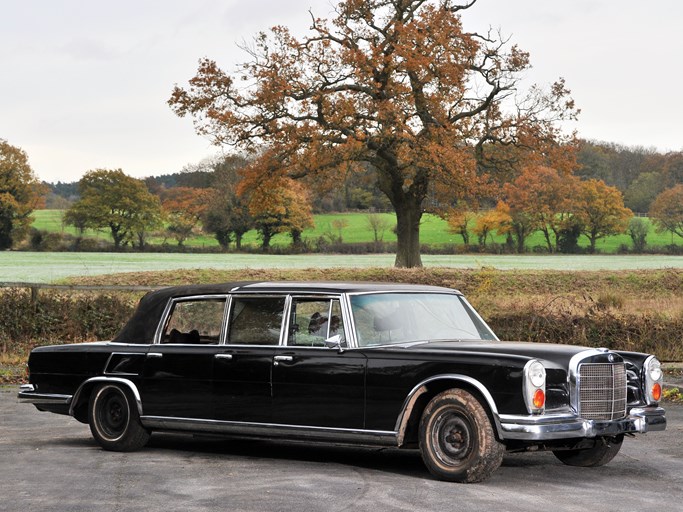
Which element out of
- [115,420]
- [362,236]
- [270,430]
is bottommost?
[115,420]

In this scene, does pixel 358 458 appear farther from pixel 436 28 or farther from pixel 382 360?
pixel 436 28

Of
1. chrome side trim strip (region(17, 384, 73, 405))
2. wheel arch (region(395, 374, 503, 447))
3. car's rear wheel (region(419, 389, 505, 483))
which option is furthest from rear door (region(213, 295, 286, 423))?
chrome side trim strip (region(17, 384, 73, 405))

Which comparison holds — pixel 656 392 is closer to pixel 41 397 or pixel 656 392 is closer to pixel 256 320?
pixel 256 320

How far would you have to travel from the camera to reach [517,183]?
3698 inches

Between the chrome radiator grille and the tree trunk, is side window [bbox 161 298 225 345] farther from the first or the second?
the tree trunk

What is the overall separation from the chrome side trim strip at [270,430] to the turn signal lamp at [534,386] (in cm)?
122

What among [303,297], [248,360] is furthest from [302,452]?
[303,297]

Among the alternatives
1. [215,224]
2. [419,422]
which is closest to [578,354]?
[419,422]

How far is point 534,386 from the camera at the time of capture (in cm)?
872

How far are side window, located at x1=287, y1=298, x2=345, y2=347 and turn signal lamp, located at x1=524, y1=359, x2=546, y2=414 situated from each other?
1.80 meters

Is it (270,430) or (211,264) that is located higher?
(211,264)

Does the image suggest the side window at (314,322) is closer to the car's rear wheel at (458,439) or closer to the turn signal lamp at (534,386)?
the car's rear wheel at (458,439)

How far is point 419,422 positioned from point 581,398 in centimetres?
134

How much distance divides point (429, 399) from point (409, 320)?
3.23 ft
